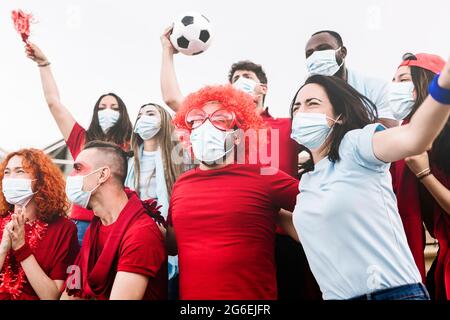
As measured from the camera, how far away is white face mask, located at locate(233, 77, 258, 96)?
9.32 ft

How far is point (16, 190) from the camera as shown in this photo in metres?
3.07

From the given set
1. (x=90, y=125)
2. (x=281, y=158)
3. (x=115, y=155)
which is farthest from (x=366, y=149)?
(x=90, y=125)

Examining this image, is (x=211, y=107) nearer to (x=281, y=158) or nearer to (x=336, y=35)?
(x=281, y=158)

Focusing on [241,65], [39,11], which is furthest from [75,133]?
[241,65]

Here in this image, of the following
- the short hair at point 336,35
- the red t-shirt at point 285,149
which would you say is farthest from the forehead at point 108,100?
the short hair at point 336,35

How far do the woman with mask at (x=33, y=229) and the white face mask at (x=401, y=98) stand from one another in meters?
1.82

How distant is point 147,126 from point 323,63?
0.99m

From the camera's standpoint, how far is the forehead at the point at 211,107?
2.77m

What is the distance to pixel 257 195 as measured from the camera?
2689 millimetres

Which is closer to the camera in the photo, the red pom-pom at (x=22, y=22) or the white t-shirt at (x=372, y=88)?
the white t-shirt at (x=372, y=88)

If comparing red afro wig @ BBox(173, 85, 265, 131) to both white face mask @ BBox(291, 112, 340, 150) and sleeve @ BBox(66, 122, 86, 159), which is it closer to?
white face mask @ BBox(291, 112, 340, 150)

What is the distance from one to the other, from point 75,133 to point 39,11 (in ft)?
2.42

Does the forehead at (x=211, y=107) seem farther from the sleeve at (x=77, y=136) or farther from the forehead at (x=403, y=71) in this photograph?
the forehead at (x=403, y=71)

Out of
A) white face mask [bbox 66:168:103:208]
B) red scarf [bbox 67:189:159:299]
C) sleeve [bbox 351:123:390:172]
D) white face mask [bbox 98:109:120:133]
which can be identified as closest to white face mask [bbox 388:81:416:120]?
sleeve [bbox 351:123:390:172]
